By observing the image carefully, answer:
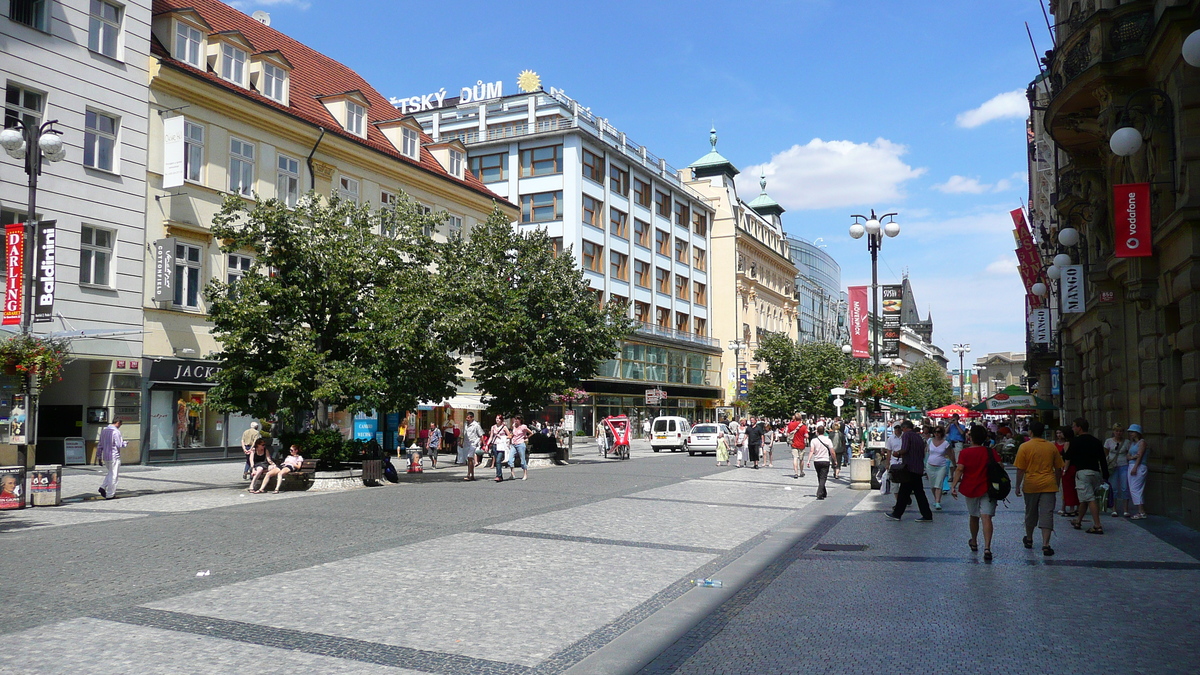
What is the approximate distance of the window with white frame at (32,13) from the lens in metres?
24.8

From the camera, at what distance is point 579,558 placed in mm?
11305

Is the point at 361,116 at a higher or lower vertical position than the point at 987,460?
higher

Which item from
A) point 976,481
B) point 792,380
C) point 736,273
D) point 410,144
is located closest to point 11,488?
point 976,481

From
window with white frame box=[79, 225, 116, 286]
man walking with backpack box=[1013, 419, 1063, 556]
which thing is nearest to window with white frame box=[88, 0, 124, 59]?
window with white frame box=[79, 225, 116, 286]

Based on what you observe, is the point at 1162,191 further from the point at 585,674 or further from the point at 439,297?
the point at 439,297

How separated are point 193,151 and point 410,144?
1307 centimetres

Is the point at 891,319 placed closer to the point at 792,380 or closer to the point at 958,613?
the point at 958,613

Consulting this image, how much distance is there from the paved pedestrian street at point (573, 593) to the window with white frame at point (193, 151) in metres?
15.4

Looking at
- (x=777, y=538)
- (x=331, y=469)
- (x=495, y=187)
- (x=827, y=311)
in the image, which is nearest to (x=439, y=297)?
(x=331, y=469)

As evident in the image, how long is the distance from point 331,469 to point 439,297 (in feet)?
20.4

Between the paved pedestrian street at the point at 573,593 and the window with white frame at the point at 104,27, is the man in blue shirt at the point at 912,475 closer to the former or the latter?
the paved pedestrian street at the point at 573,593

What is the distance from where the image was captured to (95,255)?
86.9ft

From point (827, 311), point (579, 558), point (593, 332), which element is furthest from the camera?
point (827, 311)

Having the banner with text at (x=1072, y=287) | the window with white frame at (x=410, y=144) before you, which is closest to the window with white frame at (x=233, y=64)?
the window with white frame at (x=410, y=144)
